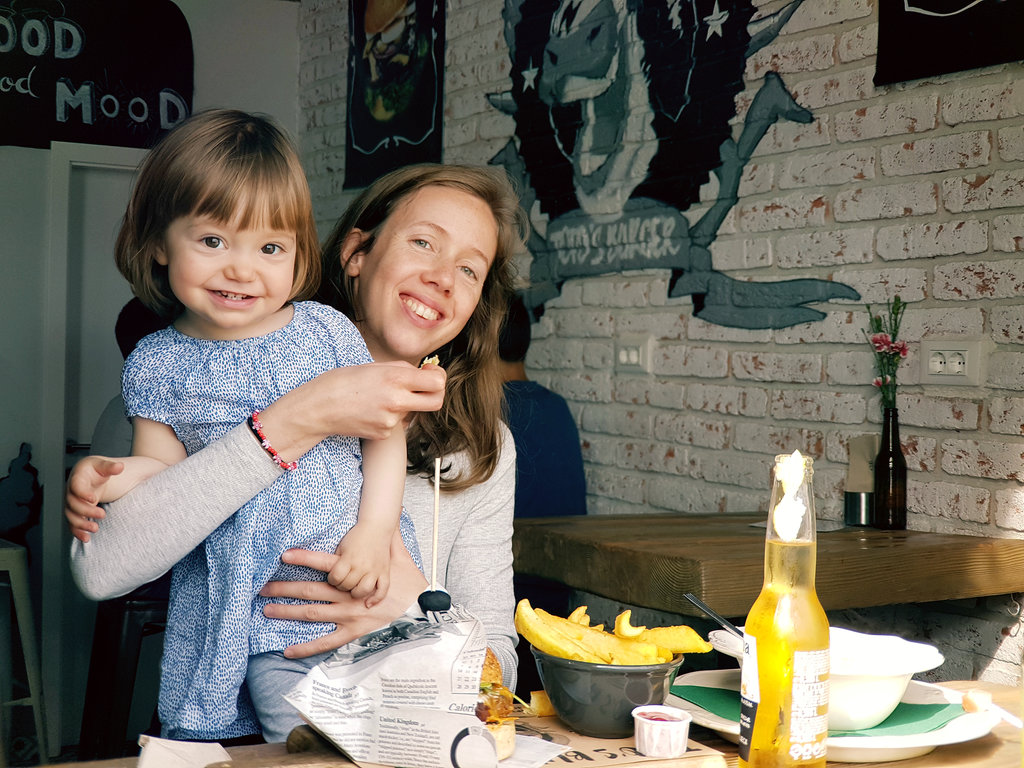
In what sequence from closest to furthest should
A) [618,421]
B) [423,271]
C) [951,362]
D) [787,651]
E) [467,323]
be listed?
[787,651] → [423,271] → [467,323] → [951,362] → [618,421]

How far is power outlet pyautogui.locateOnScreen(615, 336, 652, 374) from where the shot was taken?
3.19 metres

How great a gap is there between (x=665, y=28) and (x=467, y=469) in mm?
Answer: 1927

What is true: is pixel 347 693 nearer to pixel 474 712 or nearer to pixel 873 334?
pixel 474 712

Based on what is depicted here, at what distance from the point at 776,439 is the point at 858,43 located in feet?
3.32

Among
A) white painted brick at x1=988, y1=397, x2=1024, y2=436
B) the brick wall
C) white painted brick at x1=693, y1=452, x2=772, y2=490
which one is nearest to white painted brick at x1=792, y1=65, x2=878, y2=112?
the brick wall

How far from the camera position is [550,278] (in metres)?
3.58

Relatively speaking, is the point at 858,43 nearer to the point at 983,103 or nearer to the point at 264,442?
the point at 983,103

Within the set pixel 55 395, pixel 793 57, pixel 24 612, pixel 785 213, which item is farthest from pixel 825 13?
pixel 55 395

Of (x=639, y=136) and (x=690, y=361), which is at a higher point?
(x=639, y=136)

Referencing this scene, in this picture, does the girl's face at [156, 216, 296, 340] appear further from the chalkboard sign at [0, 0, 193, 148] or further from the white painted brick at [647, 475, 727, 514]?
the chalkboard sign at [0, 0, 193, 148]

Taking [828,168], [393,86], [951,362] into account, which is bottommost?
[951,362]

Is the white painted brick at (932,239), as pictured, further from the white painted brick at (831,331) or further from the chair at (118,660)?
the chair at (118,660)

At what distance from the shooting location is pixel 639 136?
322 cm

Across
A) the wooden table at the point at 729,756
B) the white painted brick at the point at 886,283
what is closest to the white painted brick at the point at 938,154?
the white painted brick at the point at 886,283
